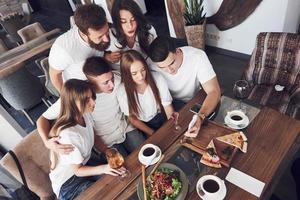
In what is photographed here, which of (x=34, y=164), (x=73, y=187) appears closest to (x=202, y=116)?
(x=73, y=187)

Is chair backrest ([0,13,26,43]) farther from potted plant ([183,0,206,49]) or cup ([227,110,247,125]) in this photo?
cup ([227,110,247,125])

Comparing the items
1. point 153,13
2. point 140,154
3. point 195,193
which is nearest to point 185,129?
point 140,154

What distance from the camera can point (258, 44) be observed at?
2.20m

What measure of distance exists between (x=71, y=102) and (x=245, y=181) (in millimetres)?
1105

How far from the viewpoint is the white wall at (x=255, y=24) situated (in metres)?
2.80

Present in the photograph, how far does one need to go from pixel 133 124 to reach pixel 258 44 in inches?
49.4

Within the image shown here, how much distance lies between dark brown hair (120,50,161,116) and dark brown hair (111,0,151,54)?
0.29 metres

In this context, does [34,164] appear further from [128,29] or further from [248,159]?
[248,159]

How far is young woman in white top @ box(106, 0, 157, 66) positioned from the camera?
6.42ft

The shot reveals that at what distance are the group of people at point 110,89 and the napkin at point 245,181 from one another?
0.32 meters

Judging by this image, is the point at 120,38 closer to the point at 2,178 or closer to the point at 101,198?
the point at 101,198

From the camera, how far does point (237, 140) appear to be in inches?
57.2

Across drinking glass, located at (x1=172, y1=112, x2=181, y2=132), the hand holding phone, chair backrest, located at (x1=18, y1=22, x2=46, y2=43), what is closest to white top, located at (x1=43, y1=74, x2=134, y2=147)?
drinking glass, located at (x1=172, y1=112, x2=181, y2=132)

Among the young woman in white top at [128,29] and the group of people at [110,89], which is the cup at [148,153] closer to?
the group of people at [110,89]
